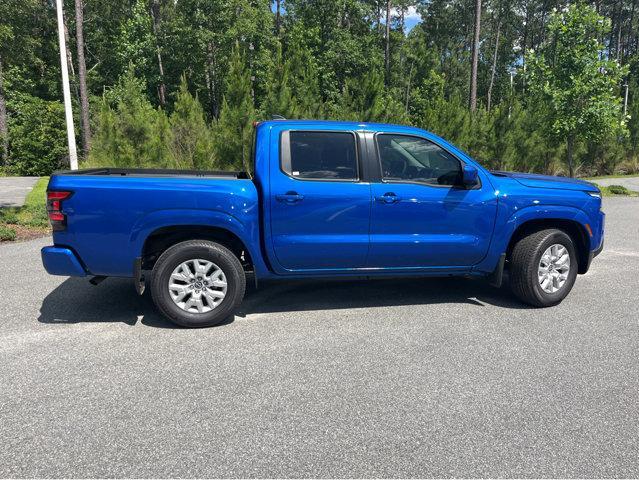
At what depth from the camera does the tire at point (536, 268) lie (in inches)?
199

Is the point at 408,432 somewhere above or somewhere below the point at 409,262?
below

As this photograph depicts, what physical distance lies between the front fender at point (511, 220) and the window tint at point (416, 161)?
668 millimetres

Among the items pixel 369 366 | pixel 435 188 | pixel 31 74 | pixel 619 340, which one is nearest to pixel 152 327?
pixel 369 366

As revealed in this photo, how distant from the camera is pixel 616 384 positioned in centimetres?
349

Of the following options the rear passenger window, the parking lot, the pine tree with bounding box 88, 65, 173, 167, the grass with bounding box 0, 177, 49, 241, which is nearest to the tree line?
the pine tree with bounding box 88, 65, 173, 167

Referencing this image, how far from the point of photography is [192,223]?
4402mm

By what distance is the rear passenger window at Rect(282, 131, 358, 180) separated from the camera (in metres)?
4.64

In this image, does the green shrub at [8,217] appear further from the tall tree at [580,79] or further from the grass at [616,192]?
the grass at [616,192]

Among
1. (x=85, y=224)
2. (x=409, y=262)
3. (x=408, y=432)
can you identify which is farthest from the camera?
(x=409, y=262)

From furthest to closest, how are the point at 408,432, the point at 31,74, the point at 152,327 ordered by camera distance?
the point at 31,74
the point at 152,327
the point at 408,432

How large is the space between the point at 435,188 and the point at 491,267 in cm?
106

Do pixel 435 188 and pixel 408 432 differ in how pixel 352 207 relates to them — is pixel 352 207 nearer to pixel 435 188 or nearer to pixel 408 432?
pixel 435 188

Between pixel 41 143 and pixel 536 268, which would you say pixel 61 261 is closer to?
pixel 536 268

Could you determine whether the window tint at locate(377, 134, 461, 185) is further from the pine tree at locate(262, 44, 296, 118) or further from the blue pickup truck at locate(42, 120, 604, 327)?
the pine tree at locate(262, 44, 296, 118)
